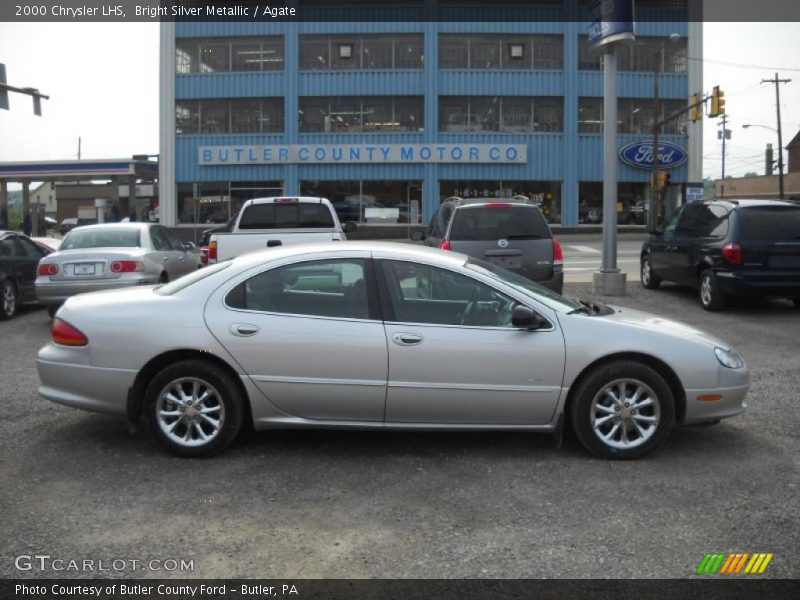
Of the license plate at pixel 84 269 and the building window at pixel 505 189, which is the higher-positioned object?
the building window at pixel 505 189

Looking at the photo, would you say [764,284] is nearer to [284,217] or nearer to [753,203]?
[753,203]

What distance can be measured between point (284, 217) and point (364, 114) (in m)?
26.3

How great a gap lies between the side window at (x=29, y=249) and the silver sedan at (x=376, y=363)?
897 centimetres

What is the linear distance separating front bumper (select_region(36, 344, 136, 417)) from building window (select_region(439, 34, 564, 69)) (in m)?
34.8

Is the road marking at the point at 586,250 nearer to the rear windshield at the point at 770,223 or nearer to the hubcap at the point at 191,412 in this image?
the rear windshield at the point at 770,223

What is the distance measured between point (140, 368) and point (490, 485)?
2.31 m

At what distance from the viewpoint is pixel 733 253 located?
11.5m

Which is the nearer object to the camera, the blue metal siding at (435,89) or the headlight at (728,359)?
the headlight at (728,359)

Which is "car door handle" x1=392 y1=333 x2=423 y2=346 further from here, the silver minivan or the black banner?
the silver minivan

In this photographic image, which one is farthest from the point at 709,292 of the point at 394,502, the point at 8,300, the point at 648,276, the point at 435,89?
the point at 435,89

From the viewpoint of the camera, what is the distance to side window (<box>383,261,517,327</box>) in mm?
5379

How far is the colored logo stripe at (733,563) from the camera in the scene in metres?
3.80

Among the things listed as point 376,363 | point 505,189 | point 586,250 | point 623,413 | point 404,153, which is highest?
point 404,153

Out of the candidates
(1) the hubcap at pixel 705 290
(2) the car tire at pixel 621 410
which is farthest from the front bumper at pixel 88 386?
(1) the hubcap at pixel 705 290
